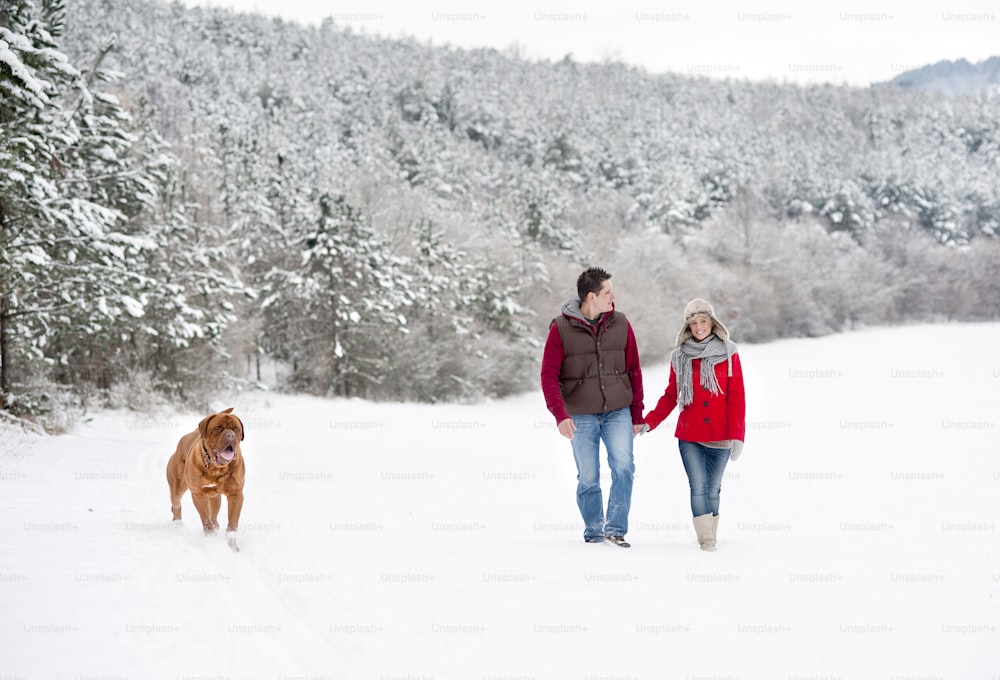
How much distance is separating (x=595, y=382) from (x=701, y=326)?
36.7 inches

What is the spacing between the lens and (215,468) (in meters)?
5.51

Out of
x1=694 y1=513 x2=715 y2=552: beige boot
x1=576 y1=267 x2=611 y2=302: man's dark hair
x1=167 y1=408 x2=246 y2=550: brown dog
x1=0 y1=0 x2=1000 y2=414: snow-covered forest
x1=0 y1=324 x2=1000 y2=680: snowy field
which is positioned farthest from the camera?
x1=0 y1=0 x2=1000 y2=414: snow-covered forest

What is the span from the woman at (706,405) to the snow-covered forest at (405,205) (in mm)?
10026

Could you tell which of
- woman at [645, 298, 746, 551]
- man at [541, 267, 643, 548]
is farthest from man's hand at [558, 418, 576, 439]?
woman at [645, 298, 746, 551]

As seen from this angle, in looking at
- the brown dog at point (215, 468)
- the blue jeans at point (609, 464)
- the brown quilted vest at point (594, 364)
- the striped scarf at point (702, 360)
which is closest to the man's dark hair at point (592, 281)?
the brown quilted vest at point (594, 364)

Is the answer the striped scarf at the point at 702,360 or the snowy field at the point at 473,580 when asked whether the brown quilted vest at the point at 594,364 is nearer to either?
the striped scarf at the point at 702,360

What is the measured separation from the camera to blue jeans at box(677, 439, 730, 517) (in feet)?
18.9

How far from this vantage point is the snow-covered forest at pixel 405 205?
45.0 feet

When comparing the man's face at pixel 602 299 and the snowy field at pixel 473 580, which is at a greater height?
the man's face at pixel 602 299

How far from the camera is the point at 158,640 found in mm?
3688

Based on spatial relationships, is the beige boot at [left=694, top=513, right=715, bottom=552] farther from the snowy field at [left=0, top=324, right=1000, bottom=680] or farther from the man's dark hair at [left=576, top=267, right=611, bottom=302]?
the man's dark hair at [left=576, top=267, right=611, bottom=302]

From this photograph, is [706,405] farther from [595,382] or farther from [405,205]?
[405,205]

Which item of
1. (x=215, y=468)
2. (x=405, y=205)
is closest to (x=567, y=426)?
(x=215, y=468)

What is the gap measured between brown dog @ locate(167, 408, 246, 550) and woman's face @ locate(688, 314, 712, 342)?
3.54 meters
